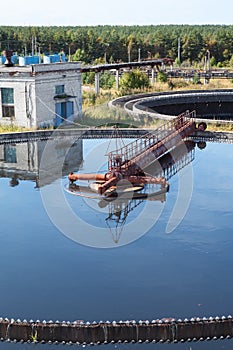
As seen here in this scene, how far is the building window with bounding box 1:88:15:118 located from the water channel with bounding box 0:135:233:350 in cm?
711

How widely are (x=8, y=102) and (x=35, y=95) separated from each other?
1.58 metres

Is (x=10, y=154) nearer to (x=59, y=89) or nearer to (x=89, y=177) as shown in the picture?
(x=89, y=177)

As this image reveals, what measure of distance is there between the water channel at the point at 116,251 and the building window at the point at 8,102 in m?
7.11

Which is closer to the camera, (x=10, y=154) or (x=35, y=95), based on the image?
(x=10, y=154)

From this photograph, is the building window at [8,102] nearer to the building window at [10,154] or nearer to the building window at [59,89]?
the building window at [59,89]

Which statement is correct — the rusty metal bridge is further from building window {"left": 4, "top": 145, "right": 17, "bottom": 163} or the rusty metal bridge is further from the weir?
the weir

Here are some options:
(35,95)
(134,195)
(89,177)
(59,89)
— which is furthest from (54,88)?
(134,195)

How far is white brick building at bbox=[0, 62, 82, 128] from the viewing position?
81.1ft

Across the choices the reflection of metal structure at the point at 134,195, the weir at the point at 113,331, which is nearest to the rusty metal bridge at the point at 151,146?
the reflection of metal structure at the point at 134,195

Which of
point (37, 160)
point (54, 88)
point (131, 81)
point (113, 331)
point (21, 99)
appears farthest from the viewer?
point (131, 81)

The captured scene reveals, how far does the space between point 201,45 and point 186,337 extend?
60609 mm

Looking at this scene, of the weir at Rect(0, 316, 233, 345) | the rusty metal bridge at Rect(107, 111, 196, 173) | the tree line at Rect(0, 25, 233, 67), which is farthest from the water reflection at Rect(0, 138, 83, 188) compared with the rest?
the tree line at Rect(0, 25, 233, 67)

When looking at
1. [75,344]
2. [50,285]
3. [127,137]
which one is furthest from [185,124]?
[75,344]

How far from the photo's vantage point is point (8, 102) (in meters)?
25.4
